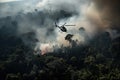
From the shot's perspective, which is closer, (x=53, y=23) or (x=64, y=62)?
(x=64, y=62)

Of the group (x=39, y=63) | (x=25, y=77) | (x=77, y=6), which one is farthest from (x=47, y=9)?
(x=25, y=77)

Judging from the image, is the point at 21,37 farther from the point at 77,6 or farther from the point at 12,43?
the point at 77,6

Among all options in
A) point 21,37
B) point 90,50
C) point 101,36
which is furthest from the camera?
point 21,37

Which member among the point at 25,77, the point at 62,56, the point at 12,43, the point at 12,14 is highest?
the point at 12,14

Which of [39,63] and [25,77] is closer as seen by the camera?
[25,77]

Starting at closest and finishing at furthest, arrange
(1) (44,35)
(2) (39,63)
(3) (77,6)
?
(2) (39,63) → (1) (44,35) → (3) (77,6)

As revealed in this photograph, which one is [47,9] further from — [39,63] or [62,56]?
[39,63]

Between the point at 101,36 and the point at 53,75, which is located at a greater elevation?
the point at 101,36

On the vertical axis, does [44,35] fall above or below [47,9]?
below

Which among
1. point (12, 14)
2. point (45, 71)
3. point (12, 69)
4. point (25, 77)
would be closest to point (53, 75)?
point (45, 71)
